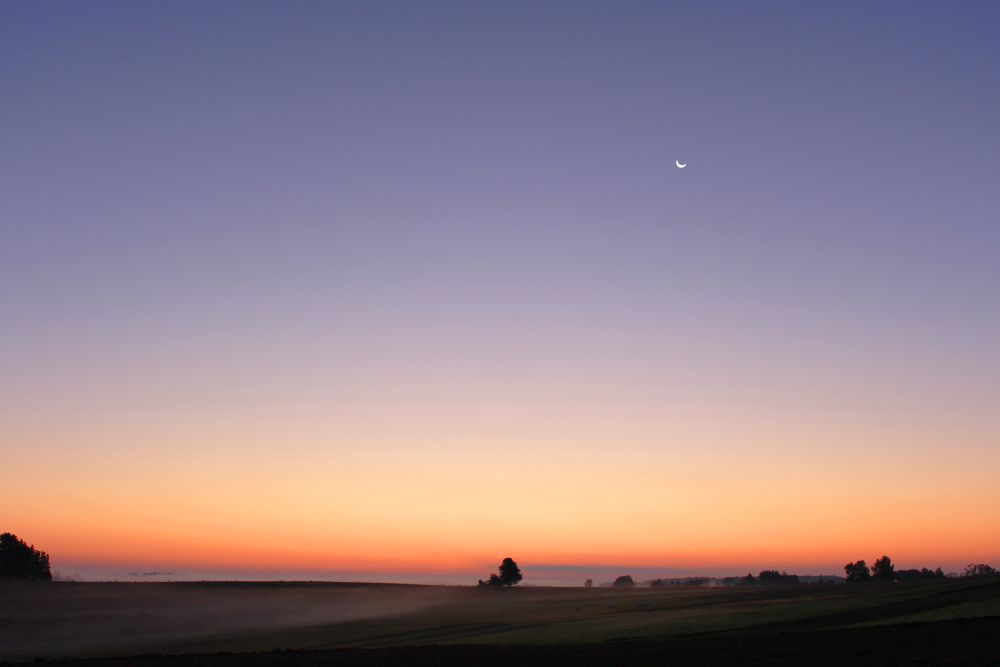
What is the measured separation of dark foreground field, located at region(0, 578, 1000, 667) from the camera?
3419cm

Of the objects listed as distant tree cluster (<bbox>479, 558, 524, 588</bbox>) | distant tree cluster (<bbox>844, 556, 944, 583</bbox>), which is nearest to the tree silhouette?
distant tree cluster (<bbox>479, 558, 524, 588</bbox>)

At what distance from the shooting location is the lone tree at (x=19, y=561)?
157 m

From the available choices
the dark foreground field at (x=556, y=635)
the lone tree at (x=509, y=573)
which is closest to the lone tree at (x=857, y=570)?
the lone tree at (x=509, y=573)

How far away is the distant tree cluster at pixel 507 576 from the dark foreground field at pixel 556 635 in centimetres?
8011

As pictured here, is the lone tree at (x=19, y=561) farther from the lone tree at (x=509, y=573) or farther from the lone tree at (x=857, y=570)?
the lone tree at (x=857, y=570)

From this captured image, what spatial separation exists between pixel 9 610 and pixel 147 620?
55.7 ft

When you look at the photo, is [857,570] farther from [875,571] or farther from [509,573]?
[509,573]

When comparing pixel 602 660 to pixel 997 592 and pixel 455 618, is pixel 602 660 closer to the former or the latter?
pixel 997 592

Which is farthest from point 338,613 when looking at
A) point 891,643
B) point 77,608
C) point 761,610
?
point 891,643

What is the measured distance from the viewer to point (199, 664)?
131ft

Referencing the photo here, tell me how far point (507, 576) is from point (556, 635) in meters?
131

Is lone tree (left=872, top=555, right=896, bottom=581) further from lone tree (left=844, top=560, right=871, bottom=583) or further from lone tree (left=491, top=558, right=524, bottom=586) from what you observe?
lone tree (left=491, top=558, right=524, bottom=586)

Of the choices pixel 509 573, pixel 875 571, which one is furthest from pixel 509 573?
pixel 875 571

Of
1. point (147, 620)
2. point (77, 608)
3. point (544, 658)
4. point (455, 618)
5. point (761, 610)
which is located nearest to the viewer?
point (544, 658)
